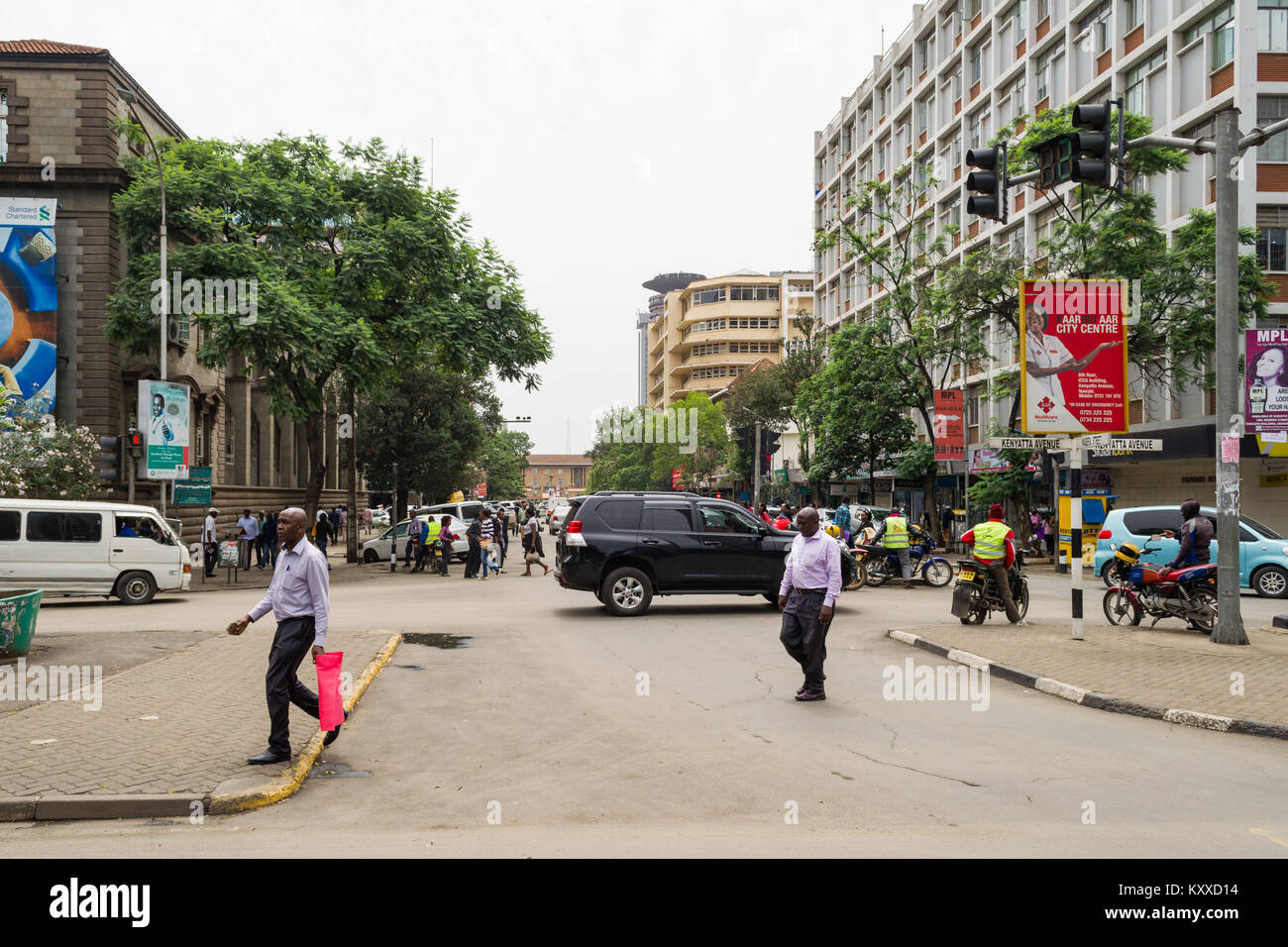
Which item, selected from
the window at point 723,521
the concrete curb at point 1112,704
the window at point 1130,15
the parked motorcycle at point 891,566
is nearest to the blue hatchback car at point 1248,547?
the parked motorcycle at point 891,566

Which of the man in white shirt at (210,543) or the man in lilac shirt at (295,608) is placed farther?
the man in white shirt at (210,543)

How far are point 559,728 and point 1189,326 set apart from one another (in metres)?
25.7

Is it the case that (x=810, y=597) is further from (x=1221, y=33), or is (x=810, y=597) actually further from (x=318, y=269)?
(x=1221, y=33)

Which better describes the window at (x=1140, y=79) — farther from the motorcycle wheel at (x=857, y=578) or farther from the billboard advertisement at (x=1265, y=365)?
the motorcycle wheel at (x=857, y=578)

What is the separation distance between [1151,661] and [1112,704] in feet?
8.98

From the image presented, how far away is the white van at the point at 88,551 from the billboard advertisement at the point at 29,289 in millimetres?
10860

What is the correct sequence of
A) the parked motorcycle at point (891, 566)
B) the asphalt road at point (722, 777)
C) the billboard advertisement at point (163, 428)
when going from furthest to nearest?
the billboard advertisement at point (163, 428) < the parked motorcycle at point (891, 566) < the asphalt road at point (722, 777)

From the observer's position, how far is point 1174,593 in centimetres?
1397

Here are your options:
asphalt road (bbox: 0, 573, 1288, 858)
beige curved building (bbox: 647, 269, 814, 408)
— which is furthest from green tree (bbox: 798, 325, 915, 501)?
beige curved building (bbox: 647, 269, 814, 408)

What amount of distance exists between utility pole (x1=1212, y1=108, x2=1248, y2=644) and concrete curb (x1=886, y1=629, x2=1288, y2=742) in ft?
11.5

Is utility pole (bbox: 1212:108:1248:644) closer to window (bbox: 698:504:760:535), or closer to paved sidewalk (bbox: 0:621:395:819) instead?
window (bbox: 698:504:760:535)

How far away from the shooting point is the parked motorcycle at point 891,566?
2108cm

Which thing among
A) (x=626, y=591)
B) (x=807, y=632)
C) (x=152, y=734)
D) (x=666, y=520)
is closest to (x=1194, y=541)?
(x=666, y=520)

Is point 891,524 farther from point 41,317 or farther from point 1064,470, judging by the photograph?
point 41,317
